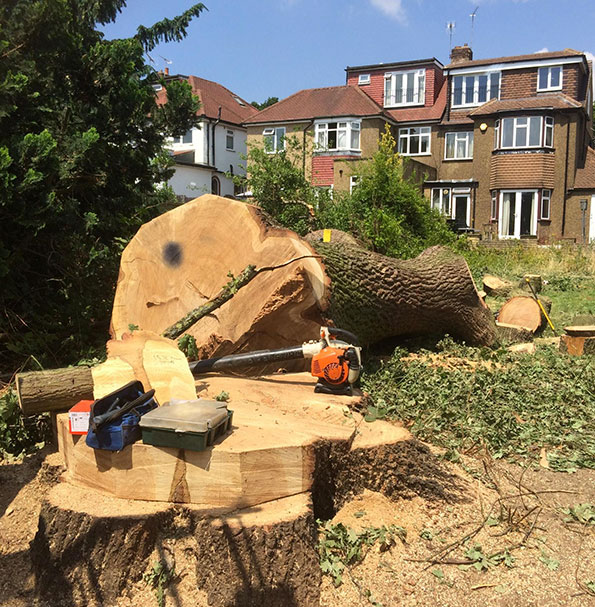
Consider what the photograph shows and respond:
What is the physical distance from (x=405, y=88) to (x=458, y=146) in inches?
198

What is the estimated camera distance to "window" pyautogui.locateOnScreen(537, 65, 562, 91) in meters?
28.4

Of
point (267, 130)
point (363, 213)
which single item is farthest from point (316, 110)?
point (363, 213)

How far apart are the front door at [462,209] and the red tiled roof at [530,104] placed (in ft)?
13.2

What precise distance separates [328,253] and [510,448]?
7.42 ft

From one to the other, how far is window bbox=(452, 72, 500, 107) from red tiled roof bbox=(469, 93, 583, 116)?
0.86m

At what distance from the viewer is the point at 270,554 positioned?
101 inches

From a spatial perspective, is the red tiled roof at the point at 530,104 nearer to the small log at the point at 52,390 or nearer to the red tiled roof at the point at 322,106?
the red tiled roof at the point at 322,106

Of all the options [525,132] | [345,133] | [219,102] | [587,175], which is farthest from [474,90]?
[219,102]

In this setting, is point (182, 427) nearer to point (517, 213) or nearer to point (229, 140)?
point (517, 213)

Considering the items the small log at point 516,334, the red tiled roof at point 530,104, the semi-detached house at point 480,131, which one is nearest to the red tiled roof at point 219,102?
the semi-detached house at point 480,131

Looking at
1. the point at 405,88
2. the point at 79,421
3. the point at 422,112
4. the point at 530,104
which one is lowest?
the point at 79,421

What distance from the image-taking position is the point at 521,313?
8617mm

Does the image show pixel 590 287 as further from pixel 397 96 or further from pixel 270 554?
pixel 397 96

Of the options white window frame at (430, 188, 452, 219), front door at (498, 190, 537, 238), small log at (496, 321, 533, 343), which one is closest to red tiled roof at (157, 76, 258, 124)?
white window frame at (430, 188, 452, 219)
